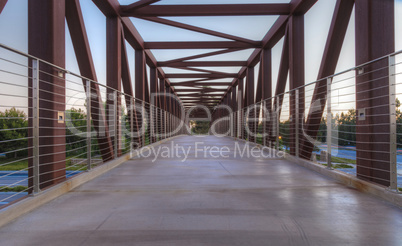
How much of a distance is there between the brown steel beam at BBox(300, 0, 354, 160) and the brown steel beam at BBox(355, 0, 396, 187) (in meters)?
0.95

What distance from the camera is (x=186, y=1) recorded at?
6.36 metres

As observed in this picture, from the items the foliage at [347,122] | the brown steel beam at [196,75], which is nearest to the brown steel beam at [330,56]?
the foliage at [347,122]

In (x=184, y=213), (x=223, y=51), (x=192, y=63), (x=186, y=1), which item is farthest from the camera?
(x=192, y=63)

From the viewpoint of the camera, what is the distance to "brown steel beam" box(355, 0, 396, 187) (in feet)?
8.89

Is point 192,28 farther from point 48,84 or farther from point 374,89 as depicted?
point 374,89

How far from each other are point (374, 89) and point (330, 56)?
6.12 ft

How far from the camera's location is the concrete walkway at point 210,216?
5.34 ft

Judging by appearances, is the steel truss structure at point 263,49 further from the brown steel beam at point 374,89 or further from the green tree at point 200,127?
the green tree at point 200,127

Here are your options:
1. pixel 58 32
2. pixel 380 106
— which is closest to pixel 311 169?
pixel 380 106

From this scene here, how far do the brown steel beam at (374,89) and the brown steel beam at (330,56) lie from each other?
3.11 feet

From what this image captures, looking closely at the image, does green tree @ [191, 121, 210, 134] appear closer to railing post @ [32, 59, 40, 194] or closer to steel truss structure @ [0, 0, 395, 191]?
steel truss structure @ [0, 0, 395, 191]

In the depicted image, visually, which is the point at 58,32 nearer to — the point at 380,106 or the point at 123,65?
the point at 380,106

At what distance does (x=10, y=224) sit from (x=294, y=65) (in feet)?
18.1

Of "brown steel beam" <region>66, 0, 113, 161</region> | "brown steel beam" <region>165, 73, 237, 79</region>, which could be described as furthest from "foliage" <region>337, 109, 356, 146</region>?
"brown steel beam" <region>165, 73, 237, 79</region>
